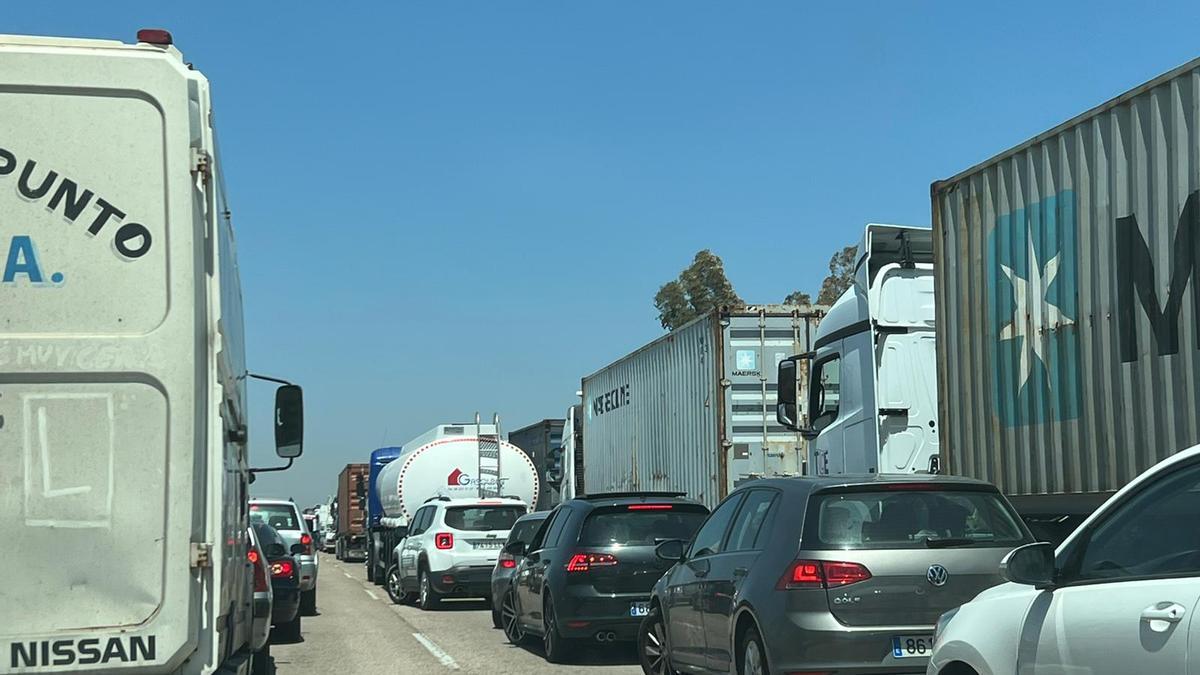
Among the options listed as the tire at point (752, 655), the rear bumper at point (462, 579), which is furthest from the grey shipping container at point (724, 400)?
the tire at point (752, 655)

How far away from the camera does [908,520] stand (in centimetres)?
787

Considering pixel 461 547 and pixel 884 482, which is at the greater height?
pixel 884 482

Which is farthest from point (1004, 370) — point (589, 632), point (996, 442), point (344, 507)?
point (344, 507)

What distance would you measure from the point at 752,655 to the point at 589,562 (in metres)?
4.31

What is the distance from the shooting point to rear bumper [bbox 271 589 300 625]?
14141 mm

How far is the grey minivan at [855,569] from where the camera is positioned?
757 centimetres

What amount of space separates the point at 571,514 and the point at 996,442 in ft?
14.3

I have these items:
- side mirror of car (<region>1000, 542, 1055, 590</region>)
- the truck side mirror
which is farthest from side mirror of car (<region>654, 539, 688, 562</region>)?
side mirror of car (<region>1000, 542, 1055, 590</region>)

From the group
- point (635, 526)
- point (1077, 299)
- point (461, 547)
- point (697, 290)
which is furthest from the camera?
point (697, 290)

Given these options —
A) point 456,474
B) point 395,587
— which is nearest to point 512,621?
point 395,587

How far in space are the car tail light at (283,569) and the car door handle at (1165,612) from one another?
435 inches

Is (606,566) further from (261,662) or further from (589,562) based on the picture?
(261,662)

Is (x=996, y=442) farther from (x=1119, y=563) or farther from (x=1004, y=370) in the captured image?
(x=1119, y=563)

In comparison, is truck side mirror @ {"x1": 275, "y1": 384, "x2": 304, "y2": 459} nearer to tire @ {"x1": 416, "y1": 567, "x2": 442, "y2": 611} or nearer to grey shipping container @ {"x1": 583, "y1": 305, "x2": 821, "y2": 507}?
grey shipping container @ {"x1": 583, "y1": 305, "x2": 821, "y2": 507}
